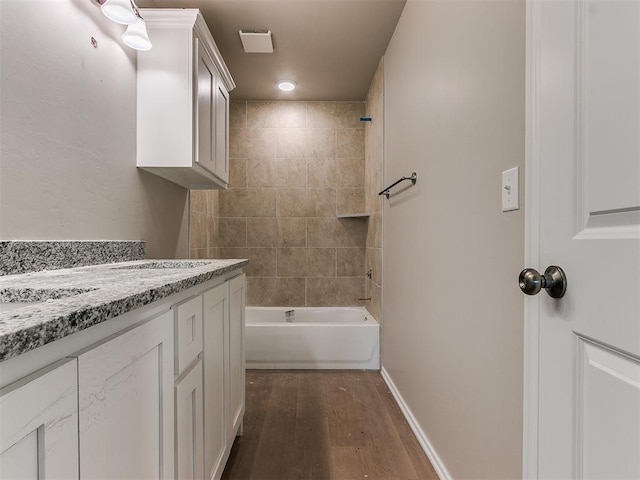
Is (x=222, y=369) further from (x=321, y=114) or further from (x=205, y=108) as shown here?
(x=321, y=114)

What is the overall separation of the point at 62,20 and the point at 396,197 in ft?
5.90

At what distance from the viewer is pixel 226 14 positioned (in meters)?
2.03

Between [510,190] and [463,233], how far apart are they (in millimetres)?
318

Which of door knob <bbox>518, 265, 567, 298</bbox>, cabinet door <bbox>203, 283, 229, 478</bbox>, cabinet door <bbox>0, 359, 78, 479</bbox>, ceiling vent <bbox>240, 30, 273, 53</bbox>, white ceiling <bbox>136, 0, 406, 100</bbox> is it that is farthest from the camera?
ceiling vent <bbox>240, 30, 273, 53</bbox>

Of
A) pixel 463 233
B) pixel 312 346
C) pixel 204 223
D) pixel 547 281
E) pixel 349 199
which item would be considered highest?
pixel 349 199

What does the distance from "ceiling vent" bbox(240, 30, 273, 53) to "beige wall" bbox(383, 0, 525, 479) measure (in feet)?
2.95

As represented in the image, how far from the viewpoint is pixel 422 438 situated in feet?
5.43

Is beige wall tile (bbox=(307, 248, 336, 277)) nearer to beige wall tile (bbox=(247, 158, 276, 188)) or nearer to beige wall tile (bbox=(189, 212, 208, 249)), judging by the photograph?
beige wall tile (bbox=(247, 158, 276, 188))

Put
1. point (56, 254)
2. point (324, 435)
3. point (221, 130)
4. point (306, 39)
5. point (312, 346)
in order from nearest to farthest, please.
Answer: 1. point (56, 254)
2. point (324, 435)
3. point (221, 130)
4. point (306, 39)
5. point (312, 346)

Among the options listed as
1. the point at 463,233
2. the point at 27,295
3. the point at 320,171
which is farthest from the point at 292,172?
the point at 27,295

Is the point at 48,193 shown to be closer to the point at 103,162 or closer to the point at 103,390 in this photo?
the point at 103,162

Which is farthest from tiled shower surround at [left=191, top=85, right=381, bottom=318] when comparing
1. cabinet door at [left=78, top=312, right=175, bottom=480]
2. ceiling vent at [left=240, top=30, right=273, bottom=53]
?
cabinet door at [left=78, top=312, right=175, bottom=480]

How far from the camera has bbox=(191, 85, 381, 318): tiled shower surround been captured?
11.2 feet

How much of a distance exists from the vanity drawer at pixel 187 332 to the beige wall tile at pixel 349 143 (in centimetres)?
268
